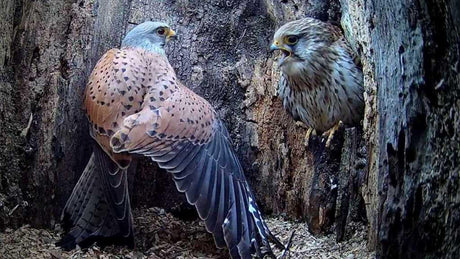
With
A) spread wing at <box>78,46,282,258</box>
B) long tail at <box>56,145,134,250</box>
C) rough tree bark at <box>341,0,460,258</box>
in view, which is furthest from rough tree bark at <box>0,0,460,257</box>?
spread wing at <box>78,46,282,258</box>

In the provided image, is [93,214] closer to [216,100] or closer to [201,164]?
[201,164]

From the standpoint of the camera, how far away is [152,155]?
111 inches

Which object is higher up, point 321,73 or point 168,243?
point 321,73

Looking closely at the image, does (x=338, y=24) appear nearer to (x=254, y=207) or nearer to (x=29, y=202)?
(x=254, y=207)

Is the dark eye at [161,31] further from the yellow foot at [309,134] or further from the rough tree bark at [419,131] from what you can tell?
the rough tree bark at [419,131]

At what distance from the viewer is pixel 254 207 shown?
290cm

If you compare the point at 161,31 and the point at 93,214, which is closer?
the point at 93,214

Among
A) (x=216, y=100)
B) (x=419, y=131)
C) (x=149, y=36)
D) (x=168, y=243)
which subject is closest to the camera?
(x=419, y=131)

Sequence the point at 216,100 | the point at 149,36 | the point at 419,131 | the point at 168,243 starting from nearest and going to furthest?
the point at 419,131
the point at 168,243
the point at 149,36
the point at 216,100

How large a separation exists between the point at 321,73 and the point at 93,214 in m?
1.14

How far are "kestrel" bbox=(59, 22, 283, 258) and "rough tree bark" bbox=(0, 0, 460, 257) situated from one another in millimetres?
207

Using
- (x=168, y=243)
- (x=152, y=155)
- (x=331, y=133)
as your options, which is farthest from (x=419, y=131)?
(x=168, y=243)

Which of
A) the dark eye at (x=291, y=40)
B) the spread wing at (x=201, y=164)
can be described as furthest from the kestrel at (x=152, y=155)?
the dark eye at (x=291, y=40)

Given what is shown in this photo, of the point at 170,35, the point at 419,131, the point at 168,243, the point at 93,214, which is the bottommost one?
the point at 168,243
